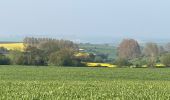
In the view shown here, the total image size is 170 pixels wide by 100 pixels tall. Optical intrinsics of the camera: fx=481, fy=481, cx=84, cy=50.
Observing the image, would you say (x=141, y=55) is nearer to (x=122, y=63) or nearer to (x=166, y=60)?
(x=166, y=60)

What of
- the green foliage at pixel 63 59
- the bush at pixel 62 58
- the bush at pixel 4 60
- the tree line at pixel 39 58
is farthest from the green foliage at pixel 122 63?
the bush at pixel 4 60

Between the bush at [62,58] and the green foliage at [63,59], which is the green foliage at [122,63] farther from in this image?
the bush at [62,58]

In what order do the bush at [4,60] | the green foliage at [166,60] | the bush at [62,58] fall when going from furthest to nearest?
the green foliage at [166,60] < the bush at [62,58] < the bush at [4,60]

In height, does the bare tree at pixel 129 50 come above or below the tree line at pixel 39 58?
above

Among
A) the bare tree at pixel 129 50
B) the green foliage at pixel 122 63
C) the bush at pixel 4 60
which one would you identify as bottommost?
the green foliage at pixel 122 63

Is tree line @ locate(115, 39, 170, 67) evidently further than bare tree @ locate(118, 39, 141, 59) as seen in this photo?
No

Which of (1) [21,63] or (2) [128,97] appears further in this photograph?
(1) [21,63]

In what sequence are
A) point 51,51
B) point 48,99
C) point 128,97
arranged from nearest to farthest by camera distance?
point 48,99, point 128,97, point 51,51

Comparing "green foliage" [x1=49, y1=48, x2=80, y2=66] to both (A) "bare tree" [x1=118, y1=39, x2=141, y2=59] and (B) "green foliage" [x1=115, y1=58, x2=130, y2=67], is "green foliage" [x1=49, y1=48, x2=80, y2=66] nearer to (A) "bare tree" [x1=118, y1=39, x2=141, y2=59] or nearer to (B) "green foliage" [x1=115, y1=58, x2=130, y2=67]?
(B) "green foliage" [x1=115, y1=58, x2=130, y2=67]

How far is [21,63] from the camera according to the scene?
6631 cm

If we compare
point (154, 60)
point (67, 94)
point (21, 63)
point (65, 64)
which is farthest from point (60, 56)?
point (67, 94)

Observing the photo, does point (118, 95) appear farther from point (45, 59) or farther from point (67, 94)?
point (45, 59)

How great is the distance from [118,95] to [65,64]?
47.5 metres

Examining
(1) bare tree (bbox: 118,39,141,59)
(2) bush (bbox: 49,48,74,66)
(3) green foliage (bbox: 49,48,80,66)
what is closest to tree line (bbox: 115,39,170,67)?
(1) bare tree (bbox: 118,39,141,59)
